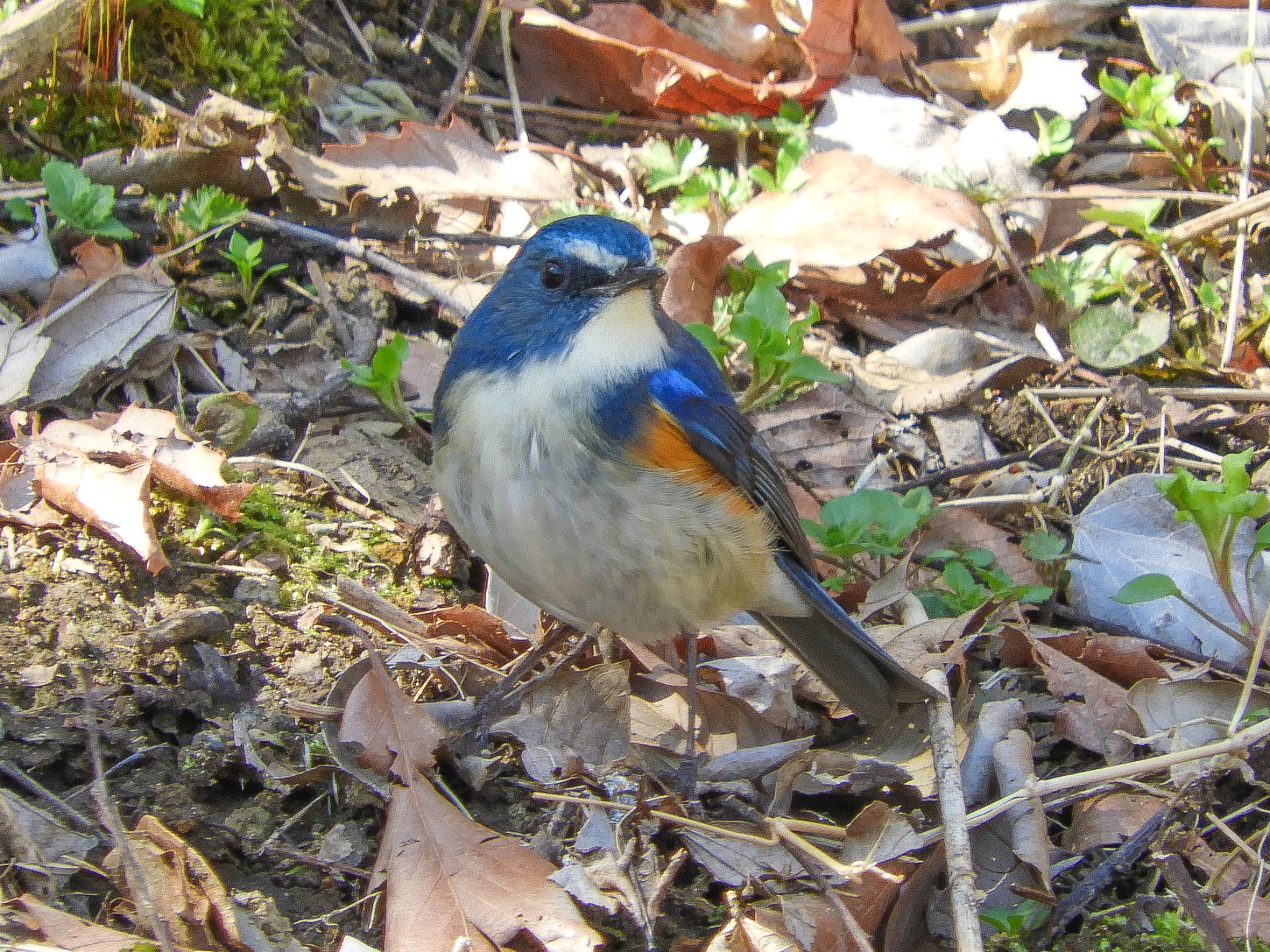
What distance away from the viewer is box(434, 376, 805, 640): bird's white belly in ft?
11.0

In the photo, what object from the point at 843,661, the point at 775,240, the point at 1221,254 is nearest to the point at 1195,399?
the point at 1221,254

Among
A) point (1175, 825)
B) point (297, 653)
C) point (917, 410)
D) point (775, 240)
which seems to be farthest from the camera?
point (775, 240)

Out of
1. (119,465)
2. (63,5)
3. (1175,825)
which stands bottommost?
(1175,825)

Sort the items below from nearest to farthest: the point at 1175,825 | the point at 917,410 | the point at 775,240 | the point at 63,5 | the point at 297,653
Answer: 1. the point at 1175,825
2. the point at 297,653
3. the point at 63,5
4. the point at 917,410
5. the point at 775,240

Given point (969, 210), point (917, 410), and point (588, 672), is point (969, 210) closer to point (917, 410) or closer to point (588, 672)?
point (917, 410)

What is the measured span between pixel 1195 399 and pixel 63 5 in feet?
15.7

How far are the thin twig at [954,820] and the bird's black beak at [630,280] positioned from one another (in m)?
1.47

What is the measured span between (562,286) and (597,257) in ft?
0.43

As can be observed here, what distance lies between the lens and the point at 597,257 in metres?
3.53

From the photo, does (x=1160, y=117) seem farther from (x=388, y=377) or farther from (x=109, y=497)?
(x=109, y=497)

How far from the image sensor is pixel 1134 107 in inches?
227

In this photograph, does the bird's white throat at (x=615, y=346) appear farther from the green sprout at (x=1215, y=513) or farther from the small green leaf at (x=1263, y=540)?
the small green leaf at (x=1263, y=540)

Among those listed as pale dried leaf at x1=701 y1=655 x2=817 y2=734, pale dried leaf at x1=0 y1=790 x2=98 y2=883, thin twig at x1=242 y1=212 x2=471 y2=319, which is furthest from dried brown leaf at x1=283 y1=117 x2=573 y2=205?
pale dried leaf at x1=0 y1=790 x2=98 y2=883

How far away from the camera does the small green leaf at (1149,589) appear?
12.1 feet
